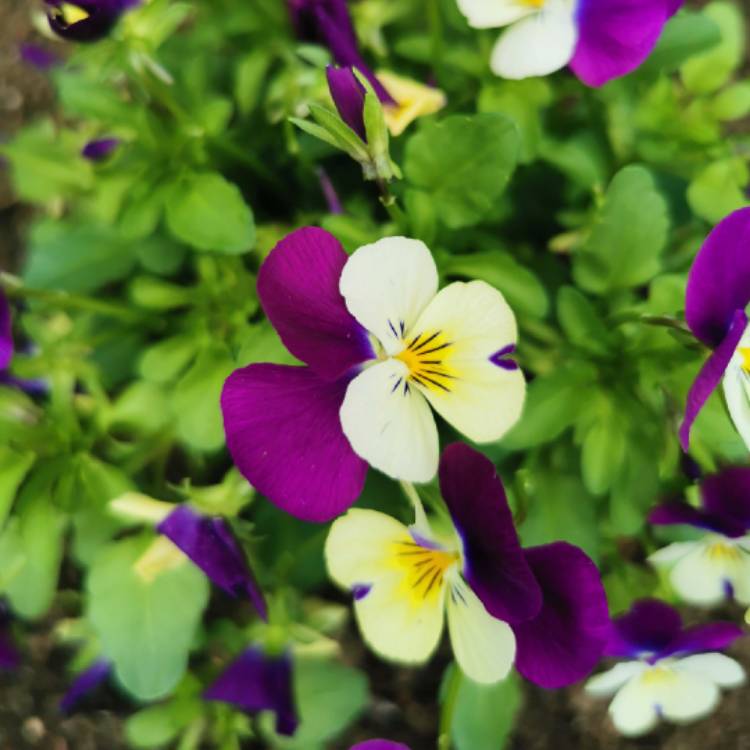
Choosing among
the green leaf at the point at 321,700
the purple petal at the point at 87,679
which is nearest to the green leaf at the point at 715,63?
the green leaf at the point at 321,700

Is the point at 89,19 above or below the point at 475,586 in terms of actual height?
above

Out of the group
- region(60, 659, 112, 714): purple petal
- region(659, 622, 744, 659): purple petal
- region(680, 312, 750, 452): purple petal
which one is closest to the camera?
region(680, 312, 750, 452): purple petal

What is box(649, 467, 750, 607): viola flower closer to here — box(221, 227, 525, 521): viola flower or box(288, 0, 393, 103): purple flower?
box(221, 227, 525, 521): viola flower

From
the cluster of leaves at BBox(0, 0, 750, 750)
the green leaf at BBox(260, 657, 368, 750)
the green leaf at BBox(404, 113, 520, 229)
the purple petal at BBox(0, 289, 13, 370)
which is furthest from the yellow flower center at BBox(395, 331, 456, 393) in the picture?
the green leaf at BBox(260, 657, 368, 750)

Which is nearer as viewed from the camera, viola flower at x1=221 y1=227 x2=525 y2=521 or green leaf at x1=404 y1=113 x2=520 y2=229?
viola flower at x1=221 y1=227 x2=525 y2=521

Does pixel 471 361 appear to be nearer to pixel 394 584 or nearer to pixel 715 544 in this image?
pixel 394 584

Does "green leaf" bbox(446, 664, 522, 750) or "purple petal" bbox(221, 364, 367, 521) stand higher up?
"purple petal" bbox(221, 364, 367, 521)

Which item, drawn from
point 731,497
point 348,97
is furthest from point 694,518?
point 348,97
